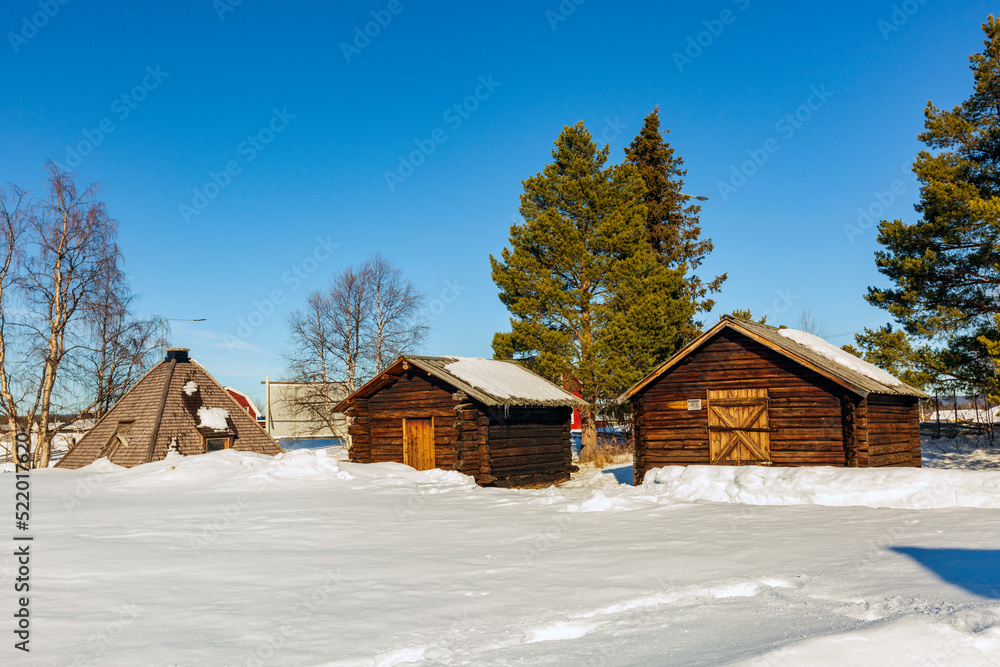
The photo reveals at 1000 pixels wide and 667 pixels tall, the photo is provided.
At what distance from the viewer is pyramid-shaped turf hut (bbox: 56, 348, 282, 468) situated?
24078 mm

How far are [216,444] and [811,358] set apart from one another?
67.7ft

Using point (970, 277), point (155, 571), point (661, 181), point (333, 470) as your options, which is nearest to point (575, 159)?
point (661, 181)

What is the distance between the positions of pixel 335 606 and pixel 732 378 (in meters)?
14.3

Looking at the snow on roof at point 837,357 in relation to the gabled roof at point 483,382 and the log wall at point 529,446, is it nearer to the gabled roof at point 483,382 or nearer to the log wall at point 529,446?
the gabled roof at point 483,382

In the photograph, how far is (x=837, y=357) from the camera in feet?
62.8

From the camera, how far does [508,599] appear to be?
6.80 meters

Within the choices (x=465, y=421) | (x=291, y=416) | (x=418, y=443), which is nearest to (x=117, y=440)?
(x=418, y=443)

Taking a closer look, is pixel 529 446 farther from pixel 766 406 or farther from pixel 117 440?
pixel 117 440

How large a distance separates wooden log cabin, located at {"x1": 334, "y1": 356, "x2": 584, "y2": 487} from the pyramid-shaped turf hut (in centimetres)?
591

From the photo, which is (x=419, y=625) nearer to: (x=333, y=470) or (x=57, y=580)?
(x=57, y=580)

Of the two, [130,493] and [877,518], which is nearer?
[877,518]

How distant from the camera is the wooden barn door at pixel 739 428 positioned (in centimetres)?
1794

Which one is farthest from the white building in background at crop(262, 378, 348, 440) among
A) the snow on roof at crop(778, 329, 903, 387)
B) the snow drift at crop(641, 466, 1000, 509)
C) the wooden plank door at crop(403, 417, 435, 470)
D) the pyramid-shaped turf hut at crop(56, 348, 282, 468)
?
the snow drift at crop(641, 466, 1000, 509)

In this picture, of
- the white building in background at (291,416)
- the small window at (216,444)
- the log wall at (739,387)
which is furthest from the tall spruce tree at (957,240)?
the white building in background at (291,416)
